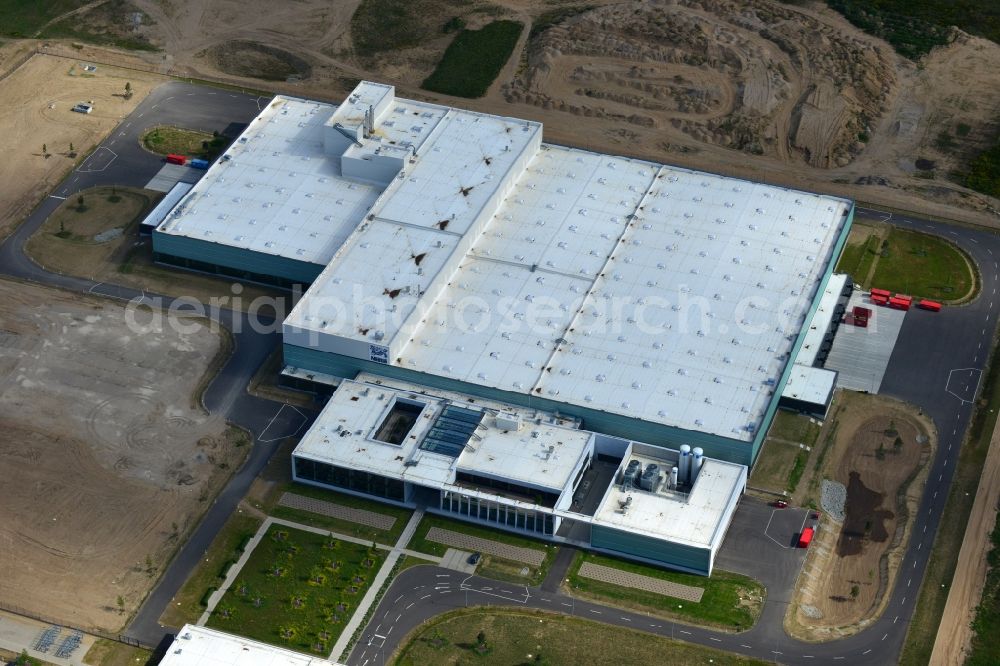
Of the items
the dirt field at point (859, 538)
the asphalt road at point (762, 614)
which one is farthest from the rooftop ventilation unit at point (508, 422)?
the dirt field at point (859, 538)

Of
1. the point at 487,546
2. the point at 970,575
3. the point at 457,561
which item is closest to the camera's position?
the point at 970,575

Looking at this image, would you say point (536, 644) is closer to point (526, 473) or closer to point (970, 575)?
point (526, 473)

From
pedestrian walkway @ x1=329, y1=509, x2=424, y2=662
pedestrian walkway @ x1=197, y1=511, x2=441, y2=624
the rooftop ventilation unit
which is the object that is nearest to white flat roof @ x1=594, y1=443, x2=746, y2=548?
the rooftop ventilation unit

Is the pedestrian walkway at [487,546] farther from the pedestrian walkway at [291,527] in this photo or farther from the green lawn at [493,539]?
the pedestrian walkway at [291,527]

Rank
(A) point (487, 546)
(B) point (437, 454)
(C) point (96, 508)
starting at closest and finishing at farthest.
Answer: (A) point (487, 546) → (B) point (437, 454) → (C) point (96, 508)

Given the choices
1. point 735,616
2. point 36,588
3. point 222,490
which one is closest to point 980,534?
point 735,616

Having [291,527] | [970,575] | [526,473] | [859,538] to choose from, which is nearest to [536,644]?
[526,473]
